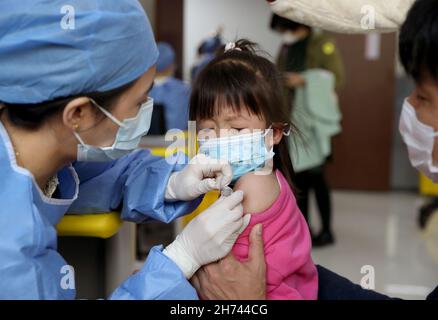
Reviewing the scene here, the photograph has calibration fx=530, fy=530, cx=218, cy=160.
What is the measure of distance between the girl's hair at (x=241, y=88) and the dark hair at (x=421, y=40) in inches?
10.0

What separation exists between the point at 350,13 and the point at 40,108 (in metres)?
0.57

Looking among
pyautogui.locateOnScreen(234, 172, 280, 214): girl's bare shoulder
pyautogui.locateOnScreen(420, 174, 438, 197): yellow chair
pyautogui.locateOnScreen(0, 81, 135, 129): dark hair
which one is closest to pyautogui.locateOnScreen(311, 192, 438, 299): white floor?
pyautogui.locateOnScreen(420, 174, 438, 197): yellow chair

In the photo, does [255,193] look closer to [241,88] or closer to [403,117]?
[241,88]

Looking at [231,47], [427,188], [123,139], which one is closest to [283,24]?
[231,47]

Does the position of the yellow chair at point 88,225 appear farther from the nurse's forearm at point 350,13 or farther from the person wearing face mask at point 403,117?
the nurse's forearm at point 350,13

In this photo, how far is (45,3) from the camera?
2.65 ft

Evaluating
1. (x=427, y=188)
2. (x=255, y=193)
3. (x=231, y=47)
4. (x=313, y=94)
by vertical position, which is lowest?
(x=427, y=188)

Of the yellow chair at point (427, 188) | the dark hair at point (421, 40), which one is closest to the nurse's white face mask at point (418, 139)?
the dark hair at point (421, 40)

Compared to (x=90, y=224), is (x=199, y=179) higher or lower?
higher

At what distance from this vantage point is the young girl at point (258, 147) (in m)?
0.93

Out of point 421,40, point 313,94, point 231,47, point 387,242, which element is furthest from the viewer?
point 387,242

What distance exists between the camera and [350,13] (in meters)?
0.97

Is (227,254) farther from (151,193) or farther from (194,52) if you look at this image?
(194,52)
